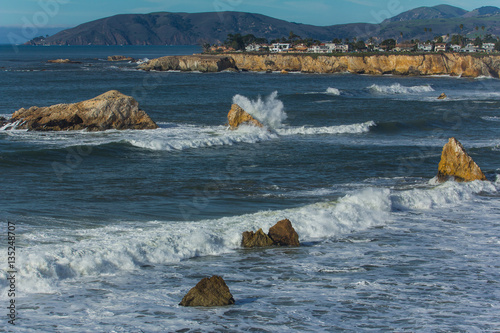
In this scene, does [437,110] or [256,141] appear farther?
[437,110]

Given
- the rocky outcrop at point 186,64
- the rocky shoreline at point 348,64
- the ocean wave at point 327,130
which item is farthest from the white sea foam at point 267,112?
the rocky outcrop at point 186,64

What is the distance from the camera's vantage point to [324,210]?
14.3m

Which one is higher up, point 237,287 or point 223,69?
point 223,69

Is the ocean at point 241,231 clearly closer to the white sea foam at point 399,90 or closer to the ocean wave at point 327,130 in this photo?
the ocean wave at point 327,130

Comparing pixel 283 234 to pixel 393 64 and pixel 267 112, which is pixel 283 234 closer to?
pixel 267 112

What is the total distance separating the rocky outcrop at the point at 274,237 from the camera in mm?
11891

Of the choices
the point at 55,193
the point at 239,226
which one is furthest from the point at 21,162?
the point at 239,226

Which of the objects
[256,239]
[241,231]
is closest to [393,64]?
[241,231]

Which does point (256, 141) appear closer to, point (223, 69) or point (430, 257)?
point (430, 257)

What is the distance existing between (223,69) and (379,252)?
101593 millimetres

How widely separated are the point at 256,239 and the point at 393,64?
97.6 metres

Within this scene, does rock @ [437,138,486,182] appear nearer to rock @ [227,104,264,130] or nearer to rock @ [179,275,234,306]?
rock @ [179,275,234,306]

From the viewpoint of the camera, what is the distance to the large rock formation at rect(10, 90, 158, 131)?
91.4ft

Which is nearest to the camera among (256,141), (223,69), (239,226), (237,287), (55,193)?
(237,287)
